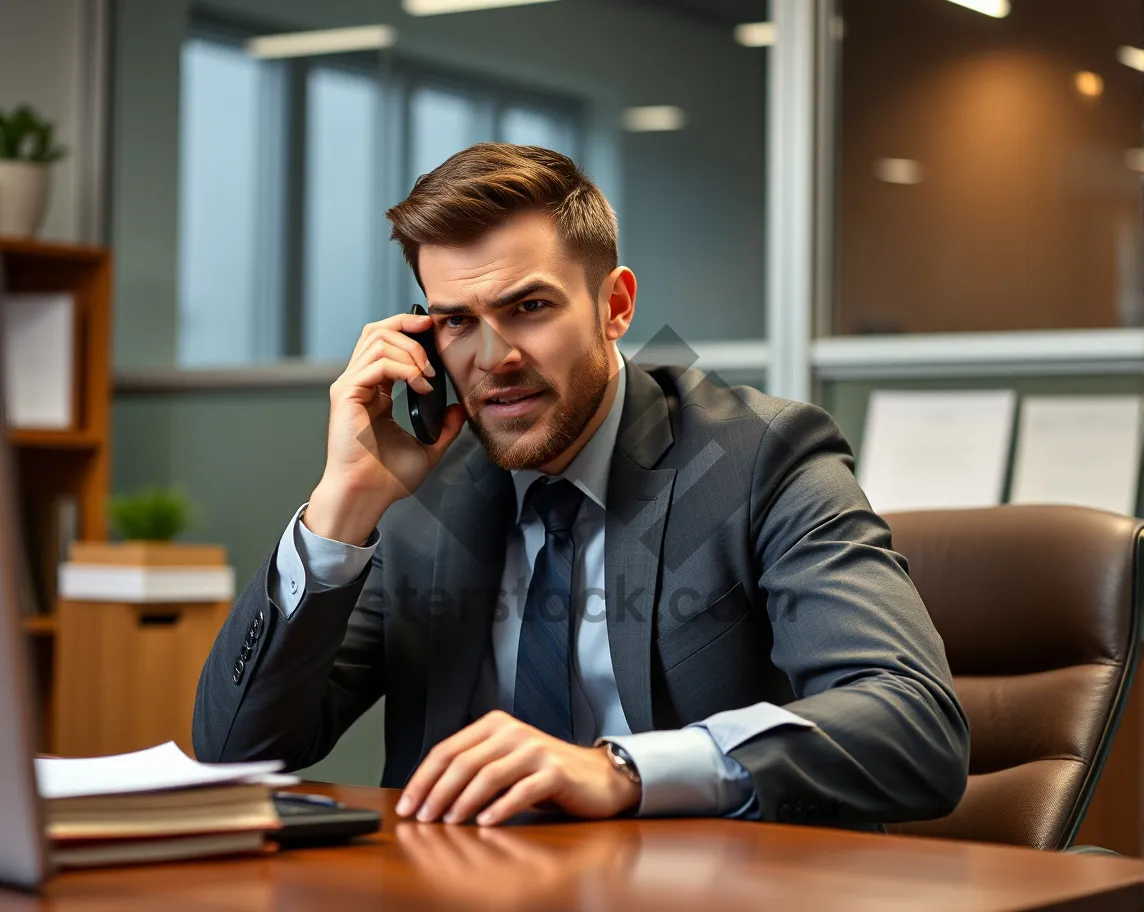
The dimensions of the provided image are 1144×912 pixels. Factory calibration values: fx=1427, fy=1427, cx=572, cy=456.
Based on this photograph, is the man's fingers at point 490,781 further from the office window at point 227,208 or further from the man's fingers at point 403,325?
the office window at point 227,208

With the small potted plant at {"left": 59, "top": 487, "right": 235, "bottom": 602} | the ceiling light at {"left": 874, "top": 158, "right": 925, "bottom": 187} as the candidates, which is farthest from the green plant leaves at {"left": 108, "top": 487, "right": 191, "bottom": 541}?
the ceiling light at {"left": 874, "top": 158, "right": 925, "bottom": 187}

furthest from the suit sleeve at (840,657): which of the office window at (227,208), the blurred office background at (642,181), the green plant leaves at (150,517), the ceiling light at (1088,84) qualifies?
the office window at (227,208)

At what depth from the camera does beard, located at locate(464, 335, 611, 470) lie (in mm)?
1703

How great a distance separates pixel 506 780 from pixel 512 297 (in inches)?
29.3

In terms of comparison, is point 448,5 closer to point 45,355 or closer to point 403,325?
point 45,355

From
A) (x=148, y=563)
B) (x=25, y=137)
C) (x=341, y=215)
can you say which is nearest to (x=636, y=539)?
(x=148, y=563)

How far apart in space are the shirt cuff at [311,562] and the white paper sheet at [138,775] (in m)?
0.48

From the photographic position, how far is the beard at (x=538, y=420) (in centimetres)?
170

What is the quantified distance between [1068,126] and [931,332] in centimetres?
49

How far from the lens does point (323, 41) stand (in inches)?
152

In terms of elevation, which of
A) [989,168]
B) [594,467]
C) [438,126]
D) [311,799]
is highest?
[438,126]

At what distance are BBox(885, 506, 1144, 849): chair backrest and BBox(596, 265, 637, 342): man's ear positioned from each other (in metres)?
0.46

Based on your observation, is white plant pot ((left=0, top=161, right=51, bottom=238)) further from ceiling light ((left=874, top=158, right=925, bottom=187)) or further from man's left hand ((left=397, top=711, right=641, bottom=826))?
man's left hand ((left=397, top=711, right=641, bottom=826))

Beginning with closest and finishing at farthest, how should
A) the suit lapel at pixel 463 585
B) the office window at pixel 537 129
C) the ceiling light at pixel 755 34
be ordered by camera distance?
the suit lapel at pixel 463 585 → the ceiling light at pixel 755 34 → the office window at pixel 537 129
